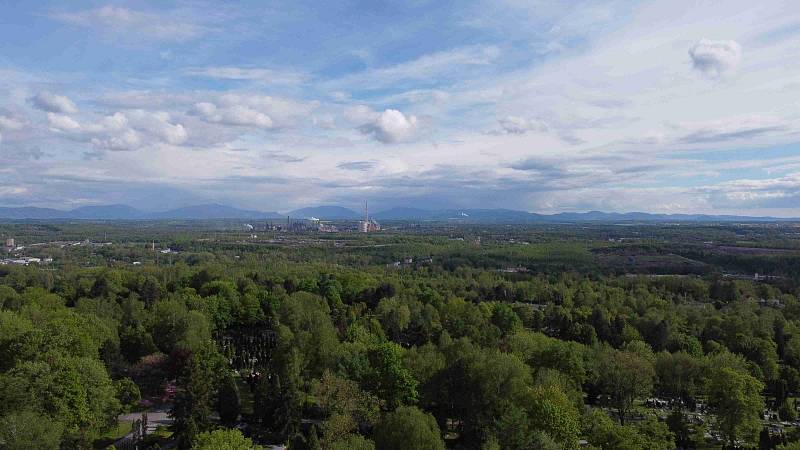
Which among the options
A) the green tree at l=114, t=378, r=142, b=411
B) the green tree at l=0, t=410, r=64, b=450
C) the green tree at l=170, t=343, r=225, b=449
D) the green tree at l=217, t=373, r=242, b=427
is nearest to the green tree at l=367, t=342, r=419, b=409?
the green tree at l=217, t=373, r=242, b=427

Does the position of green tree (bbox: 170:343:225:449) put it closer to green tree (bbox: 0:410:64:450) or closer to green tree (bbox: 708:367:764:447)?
green tree (bbox: 0:410:64:450)

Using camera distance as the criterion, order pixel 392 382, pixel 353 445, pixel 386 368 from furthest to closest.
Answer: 1. pixel 386 368
2. pixel 392 382
3. pixel 353 445

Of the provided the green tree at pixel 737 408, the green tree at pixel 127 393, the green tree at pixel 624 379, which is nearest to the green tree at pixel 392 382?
the green tree at pixel 624 379

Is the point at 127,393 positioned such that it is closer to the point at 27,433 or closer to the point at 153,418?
the point at 153,418

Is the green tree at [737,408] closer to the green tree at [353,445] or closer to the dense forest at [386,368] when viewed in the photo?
the dense forest at [386,368]

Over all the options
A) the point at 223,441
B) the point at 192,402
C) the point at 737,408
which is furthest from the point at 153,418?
the point at 737,408
